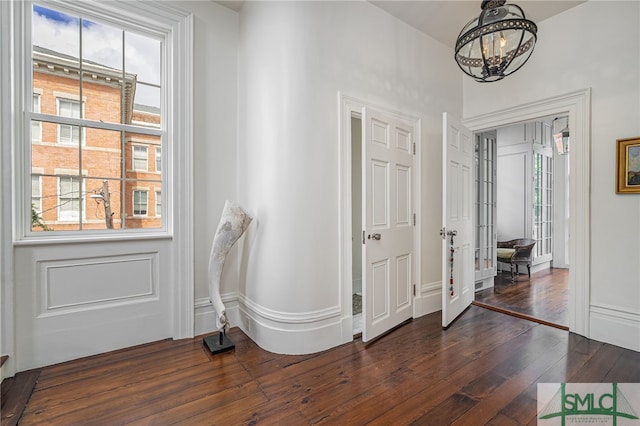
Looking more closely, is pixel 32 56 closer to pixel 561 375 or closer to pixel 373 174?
pixel 373 174

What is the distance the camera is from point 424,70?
3432 mm

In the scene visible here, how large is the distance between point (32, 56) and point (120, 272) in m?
1.76

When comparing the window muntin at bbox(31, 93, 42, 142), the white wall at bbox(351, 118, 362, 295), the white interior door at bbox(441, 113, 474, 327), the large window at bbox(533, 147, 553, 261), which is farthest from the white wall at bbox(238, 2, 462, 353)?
the large window at bbox(533, 147, 553, 261)

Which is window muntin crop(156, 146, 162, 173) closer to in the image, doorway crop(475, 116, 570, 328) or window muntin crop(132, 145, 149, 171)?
window muntin crop(132, 145, 149, 171)

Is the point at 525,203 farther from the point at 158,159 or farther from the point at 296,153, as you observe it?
the point at 158,159

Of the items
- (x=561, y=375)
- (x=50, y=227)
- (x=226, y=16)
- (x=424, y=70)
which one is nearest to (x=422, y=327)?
(x=561, y=375)

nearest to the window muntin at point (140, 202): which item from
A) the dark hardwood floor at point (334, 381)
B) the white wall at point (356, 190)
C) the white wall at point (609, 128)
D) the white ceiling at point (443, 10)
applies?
the dark hardwood floor at point (334, 381)

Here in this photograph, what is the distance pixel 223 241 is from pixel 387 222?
4.87 ft

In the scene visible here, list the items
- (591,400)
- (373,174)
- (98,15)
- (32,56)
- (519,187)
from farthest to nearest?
(519,187) < (373,174) < (98,15) < (32,56) < (591,400)

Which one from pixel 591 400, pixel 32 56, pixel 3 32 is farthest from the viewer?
pixel 32 56

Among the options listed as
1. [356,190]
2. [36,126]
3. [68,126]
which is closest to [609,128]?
[356,190]

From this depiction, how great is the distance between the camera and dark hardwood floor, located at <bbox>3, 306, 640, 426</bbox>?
1752 millimetres

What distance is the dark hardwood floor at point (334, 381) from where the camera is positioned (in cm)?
175

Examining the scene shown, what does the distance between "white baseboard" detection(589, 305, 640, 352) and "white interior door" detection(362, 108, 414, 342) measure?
1589 mm
